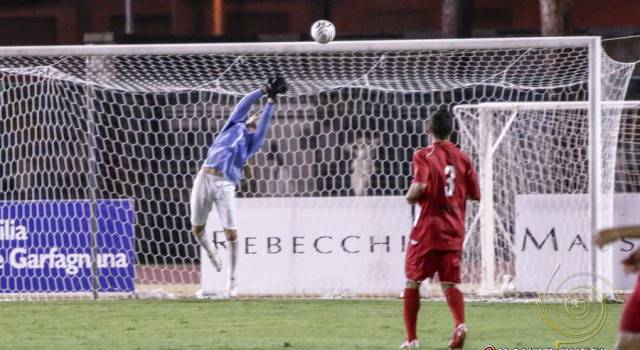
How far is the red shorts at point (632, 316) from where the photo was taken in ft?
23.2

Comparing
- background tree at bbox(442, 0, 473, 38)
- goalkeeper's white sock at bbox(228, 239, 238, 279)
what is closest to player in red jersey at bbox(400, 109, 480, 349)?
goalkeeper's white sock at bbox(228, 239, 238, 279)

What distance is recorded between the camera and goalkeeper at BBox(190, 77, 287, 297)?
14.4 metres

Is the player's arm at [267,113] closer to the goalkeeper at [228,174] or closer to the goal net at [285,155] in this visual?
the goalkeeper at [228,174]

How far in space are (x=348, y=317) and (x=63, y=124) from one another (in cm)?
474

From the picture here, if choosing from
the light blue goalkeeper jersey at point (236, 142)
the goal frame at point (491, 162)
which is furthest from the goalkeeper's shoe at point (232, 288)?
the goal frame at point (491, 162)

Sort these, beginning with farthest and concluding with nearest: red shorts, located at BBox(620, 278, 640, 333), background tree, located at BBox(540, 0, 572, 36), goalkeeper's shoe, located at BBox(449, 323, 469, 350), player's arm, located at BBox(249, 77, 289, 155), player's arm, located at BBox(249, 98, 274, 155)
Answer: background tree, located at BBox(540, 0, 572, 36) → player's arm, located at BBox(249, 98, 274, 155) → player's arm, located at BBox(249, 77, 289, 155) → goalkeeper's shoe, located at BBox(449, 323, 469, 350) → red shorts, located at BBox(620, 278, 640, 333)

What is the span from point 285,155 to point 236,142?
226cm

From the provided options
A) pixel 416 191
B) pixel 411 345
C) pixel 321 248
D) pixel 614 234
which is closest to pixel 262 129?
pixel 321 248

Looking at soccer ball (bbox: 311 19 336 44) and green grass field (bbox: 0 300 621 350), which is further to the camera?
soccer ball (bbox: 311 19 336 44)

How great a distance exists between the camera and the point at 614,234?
269 inches

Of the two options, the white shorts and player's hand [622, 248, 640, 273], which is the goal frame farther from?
player's hand [622, 248, 640, 273]

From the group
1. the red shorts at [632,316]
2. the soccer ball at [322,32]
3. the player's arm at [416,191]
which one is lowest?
the red shorts at [632,316]

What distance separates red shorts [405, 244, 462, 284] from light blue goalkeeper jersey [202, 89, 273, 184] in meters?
4.28

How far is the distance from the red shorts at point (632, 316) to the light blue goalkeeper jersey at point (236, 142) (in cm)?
743
